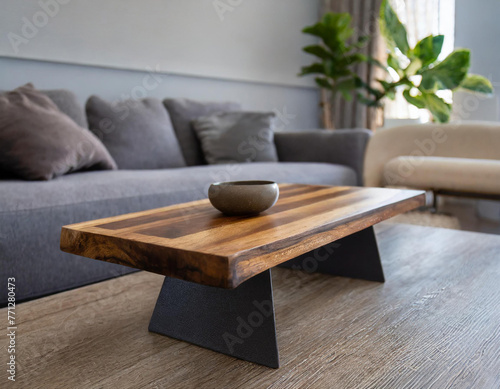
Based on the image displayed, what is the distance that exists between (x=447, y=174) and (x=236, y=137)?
1.15 meters

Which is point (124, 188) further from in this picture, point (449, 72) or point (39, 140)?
point (449, 72)

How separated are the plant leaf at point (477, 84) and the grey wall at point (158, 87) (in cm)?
156

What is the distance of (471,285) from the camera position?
3.54 feet

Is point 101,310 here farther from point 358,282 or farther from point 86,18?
point 86,18

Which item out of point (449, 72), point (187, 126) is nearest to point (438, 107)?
point (449, 72)

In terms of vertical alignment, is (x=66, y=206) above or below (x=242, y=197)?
below

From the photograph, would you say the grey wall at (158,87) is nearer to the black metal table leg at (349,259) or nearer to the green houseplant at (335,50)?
the green houseplant at (335,50)

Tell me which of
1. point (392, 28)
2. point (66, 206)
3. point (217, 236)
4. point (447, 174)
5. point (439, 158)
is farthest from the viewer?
point (392, 28)

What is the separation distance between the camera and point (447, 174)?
7.32 ft

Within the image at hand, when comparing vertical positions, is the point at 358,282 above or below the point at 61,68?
below

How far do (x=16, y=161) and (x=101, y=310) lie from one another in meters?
0.89

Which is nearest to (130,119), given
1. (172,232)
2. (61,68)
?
(61,68)

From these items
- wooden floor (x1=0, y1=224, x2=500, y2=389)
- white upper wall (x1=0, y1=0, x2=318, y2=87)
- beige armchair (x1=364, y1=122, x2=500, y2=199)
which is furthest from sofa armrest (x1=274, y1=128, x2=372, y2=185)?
wooden floor (x1=0, y1=224, x2=500, y2=389)

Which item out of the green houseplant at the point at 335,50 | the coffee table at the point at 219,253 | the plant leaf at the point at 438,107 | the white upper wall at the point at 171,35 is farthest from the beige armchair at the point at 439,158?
the white upper wall at the point at 171,35
